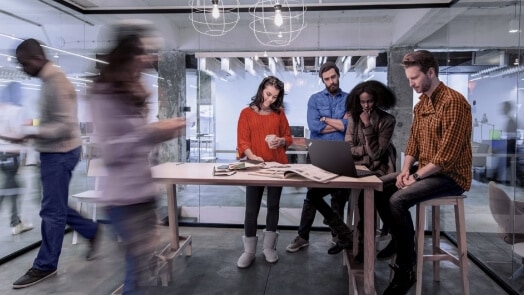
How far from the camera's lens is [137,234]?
4.83 ft

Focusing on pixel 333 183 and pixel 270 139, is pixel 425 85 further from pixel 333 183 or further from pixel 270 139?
pixel 270 139

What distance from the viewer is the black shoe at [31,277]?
2.58 meters

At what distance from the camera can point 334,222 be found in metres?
2.89

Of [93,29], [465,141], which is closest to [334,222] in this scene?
[465,141]

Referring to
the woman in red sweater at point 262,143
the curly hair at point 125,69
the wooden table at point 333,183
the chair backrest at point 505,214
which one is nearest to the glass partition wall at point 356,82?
the chair backrest at point 505,214

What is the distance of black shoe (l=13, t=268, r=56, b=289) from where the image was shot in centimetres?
258

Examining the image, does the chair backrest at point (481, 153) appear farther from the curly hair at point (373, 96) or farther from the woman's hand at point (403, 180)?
the woman's hand at point (403, 180)

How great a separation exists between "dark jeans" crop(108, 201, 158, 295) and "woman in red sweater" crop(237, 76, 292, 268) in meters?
1.45

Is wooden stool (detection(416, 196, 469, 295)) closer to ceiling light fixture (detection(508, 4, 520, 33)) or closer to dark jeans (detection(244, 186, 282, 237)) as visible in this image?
dark jeans (detection(244, 186, 282, 237))

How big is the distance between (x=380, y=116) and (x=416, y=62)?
1.75 feet

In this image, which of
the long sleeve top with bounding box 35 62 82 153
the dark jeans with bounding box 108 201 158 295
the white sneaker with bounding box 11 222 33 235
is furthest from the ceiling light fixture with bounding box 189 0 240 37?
the dark jeans with bounding box 108 201 158 295

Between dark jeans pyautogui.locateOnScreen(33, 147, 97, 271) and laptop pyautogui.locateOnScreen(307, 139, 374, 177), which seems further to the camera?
dark jeans pyautogui.locateOnScreen(33, 147, 97, 271)

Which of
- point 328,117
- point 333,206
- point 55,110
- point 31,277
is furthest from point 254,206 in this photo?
point 31,277

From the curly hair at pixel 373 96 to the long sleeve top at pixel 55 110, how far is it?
1.91 meters
